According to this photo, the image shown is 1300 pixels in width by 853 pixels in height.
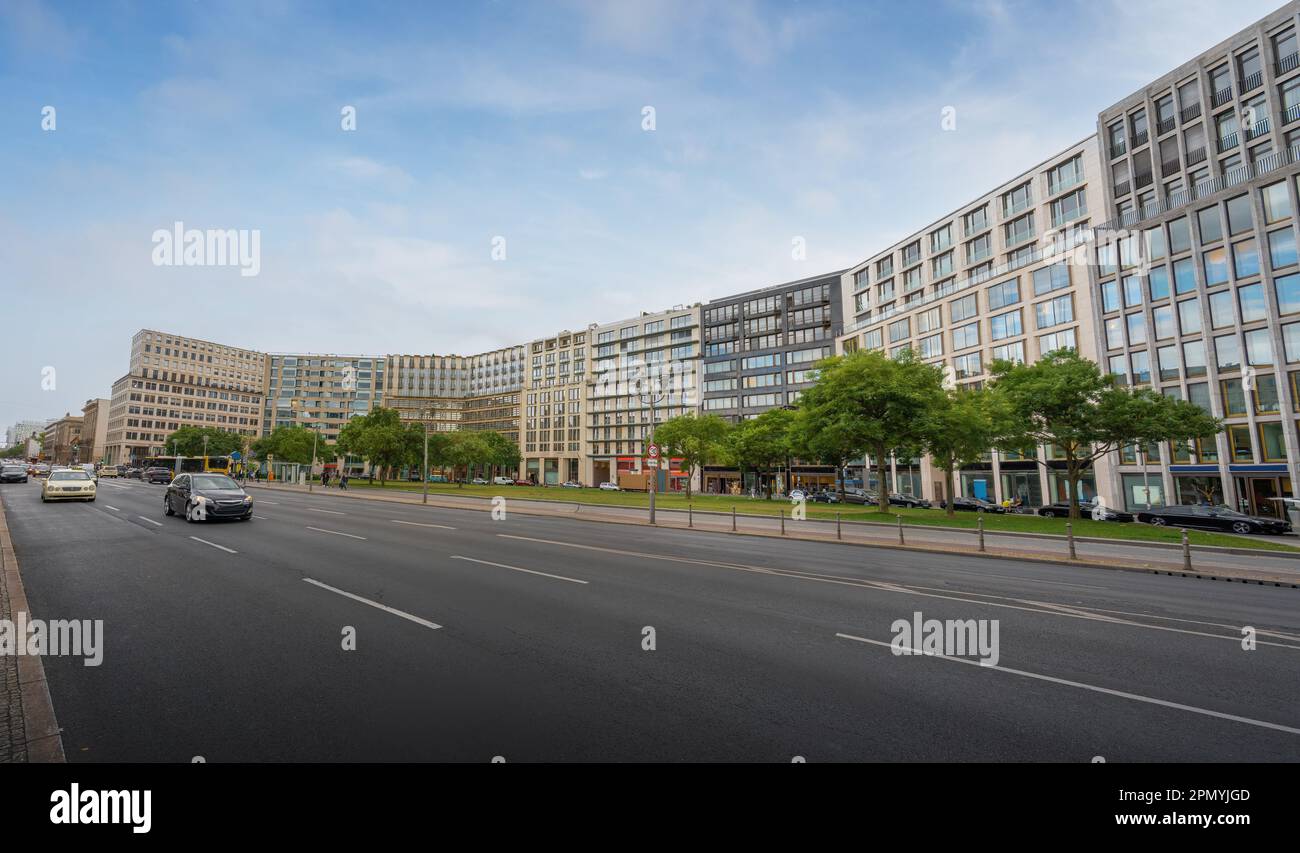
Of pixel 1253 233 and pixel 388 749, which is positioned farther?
pixel 1253 233

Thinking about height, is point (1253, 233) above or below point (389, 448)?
above

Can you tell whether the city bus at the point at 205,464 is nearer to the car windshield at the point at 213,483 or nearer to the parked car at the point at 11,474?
the parked car at the point at 11,474

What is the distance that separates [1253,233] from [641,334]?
8307 centimetres

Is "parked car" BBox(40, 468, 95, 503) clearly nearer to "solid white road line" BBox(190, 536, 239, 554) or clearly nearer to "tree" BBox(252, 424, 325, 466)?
"solid white road line" BBox(190, 536, 239, 554)

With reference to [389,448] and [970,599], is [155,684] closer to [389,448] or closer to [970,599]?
[970,599]

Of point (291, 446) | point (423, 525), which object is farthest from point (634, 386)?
point (423, 525)

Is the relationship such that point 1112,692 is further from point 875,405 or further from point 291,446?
point 291,446

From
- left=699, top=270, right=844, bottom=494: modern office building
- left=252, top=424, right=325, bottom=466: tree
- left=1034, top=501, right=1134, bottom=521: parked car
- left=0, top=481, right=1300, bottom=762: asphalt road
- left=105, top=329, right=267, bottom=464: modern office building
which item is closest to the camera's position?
left=0, top=481, right=1300, bottom=762: asphalt road

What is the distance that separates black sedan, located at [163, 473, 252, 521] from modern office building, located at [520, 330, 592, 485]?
91.6 metres

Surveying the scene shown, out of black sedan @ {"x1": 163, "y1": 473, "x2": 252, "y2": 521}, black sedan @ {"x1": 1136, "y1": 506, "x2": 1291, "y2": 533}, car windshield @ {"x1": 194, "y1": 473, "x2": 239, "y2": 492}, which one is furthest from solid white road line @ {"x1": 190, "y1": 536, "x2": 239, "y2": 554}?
black sedan @ {"x1": 1136, "y1": 506, "x2": 1291, "y2": 533}

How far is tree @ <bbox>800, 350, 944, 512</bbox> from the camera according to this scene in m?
33.4
